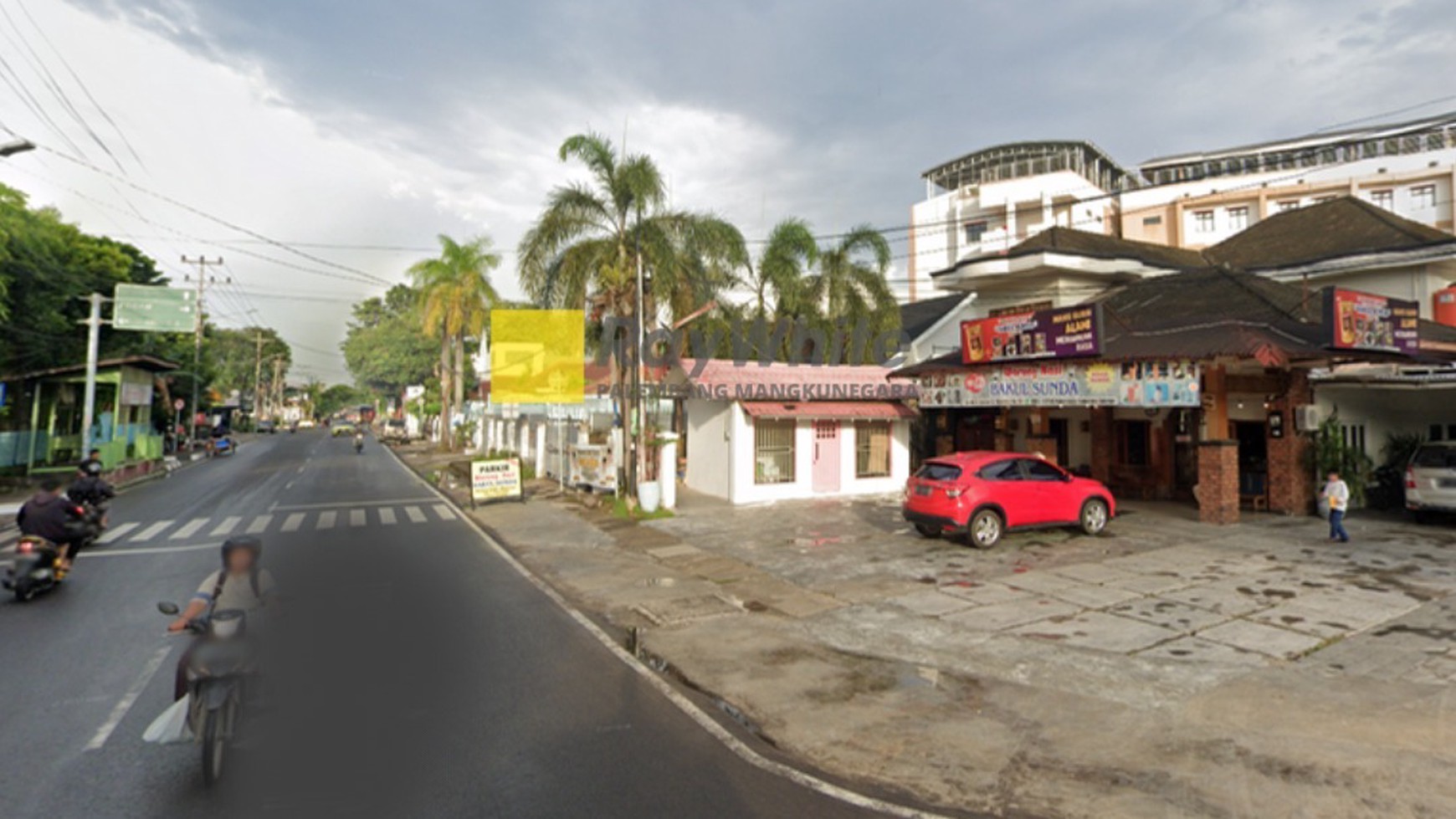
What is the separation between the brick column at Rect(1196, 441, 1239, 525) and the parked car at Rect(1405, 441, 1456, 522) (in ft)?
10.6

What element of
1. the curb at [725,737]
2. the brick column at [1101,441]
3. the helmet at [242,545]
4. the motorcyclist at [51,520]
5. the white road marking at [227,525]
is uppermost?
the brick column at [1101,441]

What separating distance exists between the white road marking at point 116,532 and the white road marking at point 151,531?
28 centimetres

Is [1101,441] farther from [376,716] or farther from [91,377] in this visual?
[91,377]

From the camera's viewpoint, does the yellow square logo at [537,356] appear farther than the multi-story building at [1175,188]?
No

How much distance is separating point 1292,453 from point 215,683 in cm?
1965

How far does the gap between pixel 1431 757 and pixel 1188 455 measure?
1556cm

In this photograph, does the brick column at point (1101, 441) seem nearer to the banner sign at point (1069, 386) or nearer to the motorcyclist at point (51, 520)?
the banner sign at point (1069, 386)

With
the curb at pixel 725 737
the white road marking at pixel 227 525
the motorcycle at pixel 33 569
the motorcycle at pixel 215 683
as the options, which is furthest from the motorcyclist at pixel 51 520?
the motorcycle at pixel 215 683

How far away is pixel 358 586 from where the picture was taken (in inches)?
393

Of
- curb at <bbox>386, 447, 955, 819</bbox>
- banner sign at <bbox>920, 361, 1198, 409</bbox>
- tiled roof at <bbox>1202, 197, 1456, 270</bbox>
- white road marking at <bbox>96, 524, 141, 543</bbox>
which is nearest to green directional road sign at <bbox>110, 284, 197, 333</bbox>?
white road marking at <bbox>96, 524, 141, 543</bbox>

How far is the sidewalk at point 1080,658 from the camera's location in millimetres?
4801

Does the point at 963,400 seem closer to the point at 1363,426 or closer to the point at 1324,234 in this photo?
the point at 1363,426

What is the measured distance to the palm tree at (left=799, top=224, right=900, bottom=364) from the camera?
26.5m

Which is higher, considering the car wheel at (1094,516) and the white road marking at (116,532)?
the car wheel at (1094,516)
